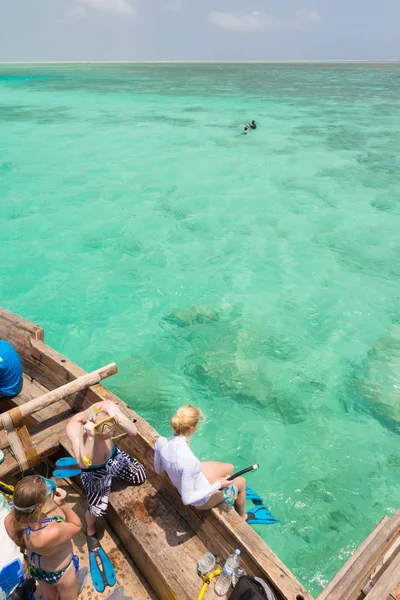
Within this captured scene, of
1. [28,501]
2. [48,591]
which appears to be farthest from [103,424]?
[48,591]

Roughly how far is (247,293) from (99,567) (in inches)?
340

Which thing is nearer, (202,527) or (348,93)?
(202,527)

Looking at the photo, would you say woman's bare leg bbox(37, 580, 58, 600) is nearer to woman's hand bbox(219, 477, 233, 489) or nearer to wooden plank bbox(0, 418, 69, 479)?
wooden plank bbox(0, 418, 69, 479)

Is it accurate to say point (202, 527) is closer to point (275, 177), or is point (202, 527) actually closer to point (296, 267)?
point (296, 267)

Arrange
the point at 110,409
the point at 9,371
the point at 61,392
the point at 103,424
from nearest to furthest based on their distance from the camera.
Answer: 1. the point at 103,424
2. the point at 110,409
3. the point at 61,392
4. the point at 9,371

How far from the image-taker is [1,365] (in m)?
5.05

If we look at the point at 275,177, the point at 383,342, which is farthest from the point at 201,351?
the point at 275,177

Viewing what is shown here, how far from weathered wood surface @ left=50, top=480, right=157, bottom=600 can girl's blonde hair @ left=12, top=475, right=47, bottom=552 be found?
1.17m

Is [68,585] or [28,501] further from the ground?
[28,501]

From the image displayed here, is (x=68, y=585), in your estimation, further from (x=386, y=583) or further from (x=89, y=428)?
(x=386, y=583)

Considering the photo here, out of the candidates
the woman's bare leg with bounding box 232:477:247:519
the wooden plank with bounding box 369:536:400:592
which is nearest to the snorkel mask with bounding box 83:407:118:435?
the woman's bare leg with bounding box 232:477:247:519

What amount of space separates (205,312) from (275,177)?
12.0 meters

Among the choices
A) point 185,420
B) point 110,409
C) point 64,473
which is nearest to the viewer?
point 185,420

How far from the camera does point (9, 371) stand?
204 inches
